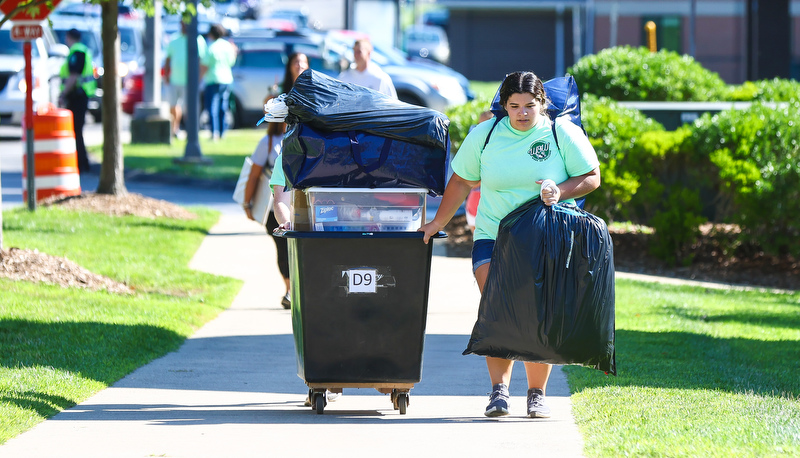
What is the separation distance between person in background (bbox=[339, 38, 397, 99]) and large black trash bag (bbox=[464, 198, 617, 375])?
458cm

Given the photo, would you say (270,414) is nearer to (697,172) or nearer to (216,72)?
(697,172)

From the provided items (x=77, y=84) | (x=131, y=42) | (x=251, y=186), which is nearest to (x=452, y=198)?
(x=251, y=186)

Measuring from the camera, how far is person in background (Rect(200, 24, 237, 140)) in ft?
65.0

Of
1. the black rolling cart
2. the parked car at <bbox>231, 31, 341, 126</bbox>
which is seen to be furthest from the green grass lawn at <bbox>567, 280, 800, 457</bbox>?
the parked car at <bbox>231, 31, 341, 126</bbox>

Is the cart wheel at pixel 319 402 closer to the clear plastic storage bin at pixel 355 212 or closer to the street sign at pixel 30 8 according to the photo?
the clear plastic storage bin at pixel 355 212

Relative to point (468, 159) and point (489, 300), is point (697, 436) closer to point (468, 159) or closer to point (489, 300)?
point (489, 300)

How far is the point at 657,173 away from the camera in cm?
1202

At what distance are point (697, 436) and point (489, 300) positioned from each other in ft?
3.70

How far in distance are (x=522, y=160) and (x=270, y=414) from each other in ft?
5.83

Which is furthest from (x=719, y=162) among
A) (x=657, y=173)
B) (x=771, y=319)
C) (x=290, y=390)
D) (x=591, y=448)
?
(x=591, y=448)

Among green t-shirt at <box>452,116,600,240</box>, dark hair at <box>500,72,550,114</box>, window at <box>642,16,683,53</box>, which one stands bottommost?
green t-shirt at <box>452,116,600,240</box>

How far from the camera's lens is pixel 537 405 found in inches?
220

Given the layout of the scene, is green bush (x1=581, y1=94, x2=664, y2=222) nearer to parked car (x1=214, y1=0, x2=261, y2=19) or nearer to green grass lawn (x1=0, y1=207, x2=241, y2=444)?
green grass lawn (x1=0, y1=207, x2=241, y2=444)

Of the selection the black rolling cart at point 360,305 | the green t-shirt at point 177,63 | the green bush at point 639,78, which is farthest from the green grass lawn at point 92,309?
A: the green t-shirt at point 177,63
